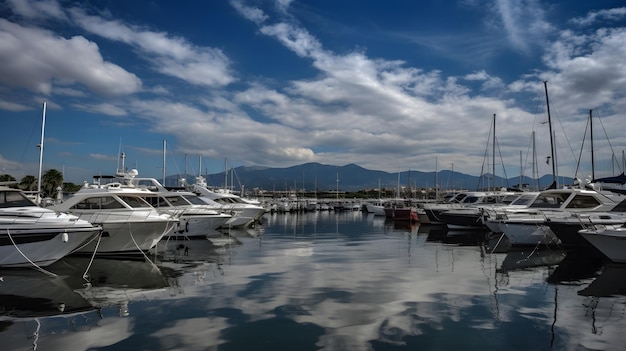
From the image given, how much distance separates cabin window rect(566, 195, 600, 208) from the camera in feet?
65.7

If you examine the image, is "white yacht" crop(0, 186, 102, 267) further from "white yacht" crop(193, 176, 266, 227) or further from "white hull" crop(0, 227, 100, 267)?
"white yacht" crop(193, 176, 266, 227)

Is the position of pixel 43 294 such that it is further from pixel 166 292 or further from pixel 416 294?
pixel 416 294

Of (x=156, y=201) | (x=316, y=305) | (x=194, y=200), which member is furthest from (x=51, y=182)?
(x=316, y=305)

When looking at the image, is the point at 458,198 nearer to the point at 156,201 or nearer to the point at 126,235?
the point at 156,201

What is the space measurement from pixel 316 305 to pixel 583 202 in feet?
54.9

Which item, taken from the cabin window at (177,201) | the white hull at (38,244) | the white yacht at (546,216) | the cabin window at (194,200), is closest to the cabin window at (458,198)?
the white yacht at (546,216)

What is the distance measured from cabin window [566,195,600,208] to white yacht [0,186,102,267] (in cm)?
1993

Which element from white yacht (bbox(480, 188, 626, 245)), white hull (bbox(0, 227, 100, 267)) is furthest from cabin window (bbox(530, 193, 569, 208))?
white hull (bbox(0, 227, 100, 267))

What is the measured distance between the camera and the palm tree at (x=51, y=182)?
52.8 metres

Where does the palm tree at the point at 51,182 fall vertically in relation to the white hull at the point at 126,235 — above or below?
above

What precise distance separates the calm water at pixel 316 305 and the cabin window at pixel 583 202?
6092 millimetres

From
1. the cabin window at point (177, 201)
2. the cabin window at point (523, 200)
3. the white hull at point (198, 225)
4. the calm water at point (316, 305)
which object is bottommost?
the calm water at point (316, 305)

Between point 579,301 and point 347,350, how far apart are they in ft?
20.5

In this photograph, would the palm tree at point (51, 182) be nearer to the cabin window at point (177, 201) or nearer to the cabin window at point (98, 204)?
the cabin window at point (177, 201)
